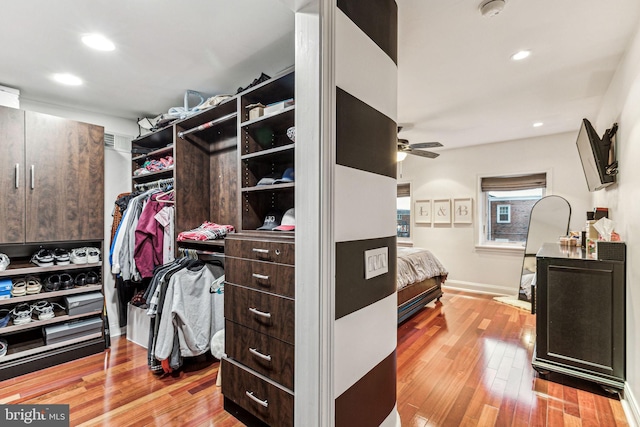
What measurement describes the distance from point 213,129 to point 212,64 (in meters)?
0.68

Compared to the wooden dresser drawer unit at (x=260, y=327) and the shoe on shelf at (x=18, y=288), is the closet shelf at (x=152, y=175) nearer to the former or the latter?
the shoe on shelf at (x=18, y=288)

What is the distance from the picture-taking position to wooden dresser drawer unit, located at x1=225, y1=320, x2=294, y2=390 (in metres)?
1.50

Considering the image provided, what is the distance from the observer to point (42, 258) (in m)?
2.61

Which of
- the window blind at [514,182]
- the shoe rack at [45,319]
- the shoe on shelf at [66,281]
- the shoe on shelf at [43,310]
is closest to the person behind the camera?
the shoe rack at [45,319]

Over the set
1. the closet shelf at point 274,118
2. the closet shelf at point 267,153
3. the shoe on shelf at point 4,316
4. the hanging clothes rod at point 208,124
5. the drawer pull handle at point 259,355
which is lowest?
the shoe on shelf at point 4,316

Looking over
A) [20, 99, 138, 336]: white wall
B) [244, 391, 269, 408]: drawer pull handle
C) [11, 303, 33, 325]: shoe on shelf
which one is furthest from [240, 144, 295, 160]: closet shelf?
[11, 303, 33, 325]: shoe on shelf

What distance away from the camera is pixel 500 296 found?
4617mm

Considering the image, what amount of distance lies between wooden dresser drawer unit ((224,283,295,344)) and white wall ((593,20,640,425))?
2094 mm

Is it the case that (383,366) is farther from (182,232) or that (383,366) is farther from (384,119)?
(182,232)

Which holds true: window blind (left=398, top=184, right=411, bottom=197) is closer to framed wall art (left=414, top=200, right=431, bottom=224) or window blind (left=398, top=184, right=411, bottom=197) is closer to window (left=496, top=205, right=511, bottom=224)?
framed wall art (left=414, top=200, right=431, bottom=224)

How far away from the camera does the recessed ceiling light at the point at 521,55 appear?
2.13 meters

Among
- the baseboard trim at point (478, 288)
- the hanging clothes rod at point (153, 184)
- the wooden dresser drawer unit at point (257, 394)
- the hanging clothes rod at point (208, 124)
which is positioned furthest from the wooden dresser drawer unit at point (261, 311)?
the baseboard trim at point (478, 288)

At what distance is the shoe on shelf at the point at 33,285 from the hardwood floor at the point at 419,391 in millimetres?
657

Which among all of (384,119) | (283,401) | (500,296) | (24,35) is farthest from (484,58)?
(500,296)
